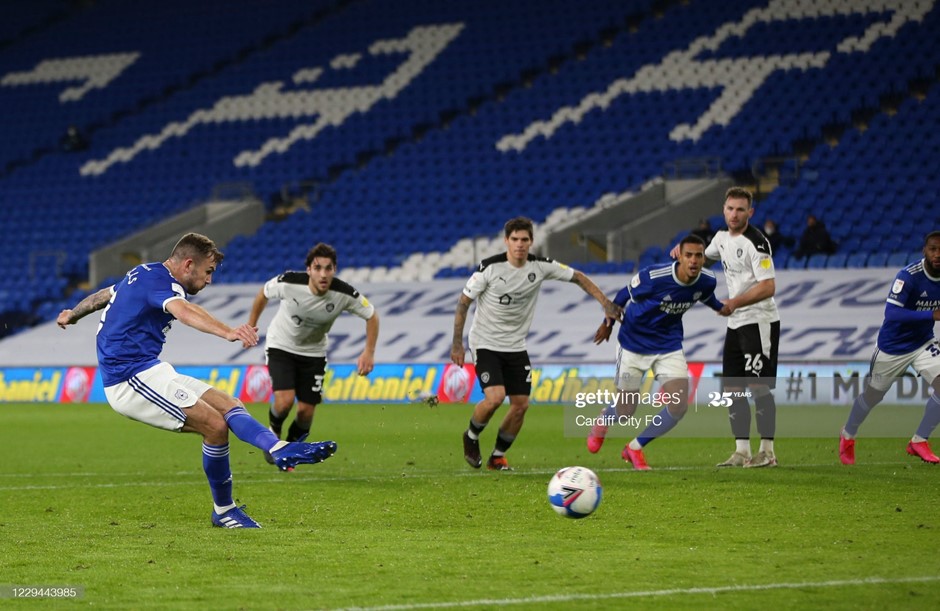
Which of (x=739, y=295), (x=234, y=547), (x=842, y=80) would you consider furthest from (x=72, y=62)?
(x=234, y=547)

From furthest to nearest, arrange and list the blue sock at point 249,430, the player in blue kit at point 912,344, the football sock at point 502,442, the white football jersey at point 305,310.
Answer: the white football jersey at point 305,310 < the football sock at point 502,442 < the player in blue kit at point 912,344 < the blue sock at point 249,430

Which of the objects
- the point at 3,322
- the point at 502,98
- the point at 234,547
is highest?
the point at 502,98

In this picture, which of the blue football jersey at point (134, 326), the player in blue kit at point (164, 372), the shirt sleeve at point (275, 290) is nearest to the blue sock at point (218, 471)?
the player in blue kit at point (164, 372)

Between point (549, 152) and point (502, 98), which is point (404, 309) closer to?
point (549, 152)

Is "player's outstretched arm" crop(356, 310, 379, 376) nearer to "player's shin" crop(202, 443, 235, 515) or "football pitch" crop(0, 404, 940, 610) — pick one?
"football pitch" crop(0, 404, 940, 610)

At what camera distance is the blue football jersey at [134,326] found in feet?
27.1

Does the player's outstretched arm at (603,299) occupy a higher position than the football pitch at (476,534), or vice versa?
the player's outstretched arm at (603,299)

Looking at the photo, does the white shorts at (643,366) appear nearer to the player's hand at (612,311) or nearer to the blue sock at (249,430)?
the player's hand at (612,311)

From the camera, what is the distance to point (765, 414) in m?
11.8

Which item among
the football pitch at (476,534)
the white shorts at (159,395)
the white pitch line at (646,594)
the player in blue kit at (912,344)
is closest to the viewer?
the white pitch line at (646,594)

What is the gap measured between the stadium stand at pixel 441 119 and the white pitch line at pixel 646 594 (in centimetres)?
1712

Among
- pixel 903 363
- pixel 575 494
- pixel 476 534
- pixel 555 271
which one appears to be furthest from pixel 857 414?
pixel 476 534

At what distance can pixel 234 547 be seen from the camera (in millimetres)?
7473

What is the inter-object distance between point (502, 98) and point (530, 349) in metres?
12.5
